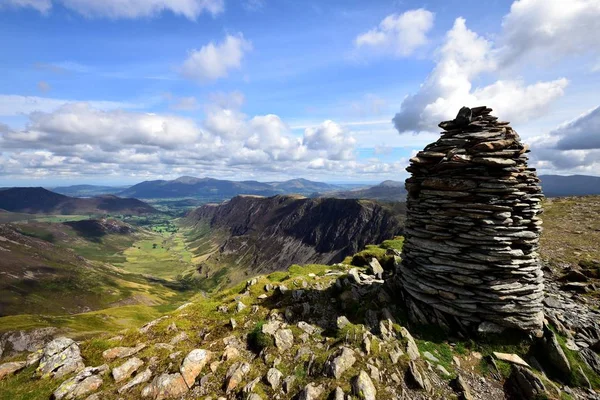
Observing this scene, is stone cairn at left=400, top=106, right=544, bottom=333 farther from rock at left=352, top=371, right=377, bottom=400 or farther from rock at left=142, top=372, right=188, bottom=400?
rock at left=142, top=372, right=188, bottom=400

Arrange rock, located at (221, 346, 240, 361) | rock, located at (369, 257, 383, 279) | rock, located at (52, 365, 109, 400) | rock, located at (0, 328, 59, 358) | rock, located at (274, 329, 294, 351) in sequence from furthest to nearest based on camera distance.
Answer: rock, located at (0, 328, 59, 358)
rock, located at (369, 257, 383, 279)
rock, located at (274, 329, 294, 351)
rock, located at (221, 346, 240, 361)
rock, located at (52, 365, 109, 400)

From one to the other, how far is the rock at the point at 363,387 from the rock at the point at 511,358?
28.4 feet

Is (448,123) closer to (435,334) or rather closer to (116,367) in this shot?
(435,334)

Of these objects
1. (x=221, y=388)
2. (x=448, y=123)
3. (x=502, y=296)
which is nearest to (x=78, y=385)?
(x=221, y=388)

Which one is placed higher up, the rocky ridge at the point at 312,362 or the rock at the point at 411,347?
the rock at the point at 411,347

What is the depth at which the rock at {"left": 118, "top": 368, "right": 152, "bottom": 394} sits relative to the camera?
13843 mm

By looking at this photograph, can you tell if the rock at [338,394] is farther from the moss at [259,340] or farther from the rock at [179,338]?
the rock at [179,338]

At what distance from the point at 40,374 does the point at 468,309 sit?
81.3 ft

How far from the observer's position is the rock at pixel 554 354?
1555 centimetres

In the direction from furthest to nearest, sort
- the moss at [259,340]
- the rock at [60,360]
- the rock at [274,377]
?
the moss at [259,340] → the rock at [60,360] → the rock at [274,377]

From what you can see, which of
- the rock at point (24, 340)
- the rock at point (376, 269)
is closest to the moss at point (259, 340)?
the rock at point (376, 269)

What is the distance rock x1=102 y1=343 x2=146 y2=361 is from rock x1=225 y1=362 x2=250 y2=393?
6408 millimetres

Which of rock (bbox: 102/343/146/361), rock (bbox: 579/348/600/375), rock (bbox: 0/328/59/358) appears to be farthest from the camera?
rock (bbox: 0/328/59/358)

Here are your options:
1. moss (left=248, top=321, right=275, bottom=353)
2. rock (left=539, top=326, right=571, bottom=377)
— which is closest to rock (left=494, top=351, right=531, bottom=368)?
rock (left=539, top=326, right=571, bottom=377)
